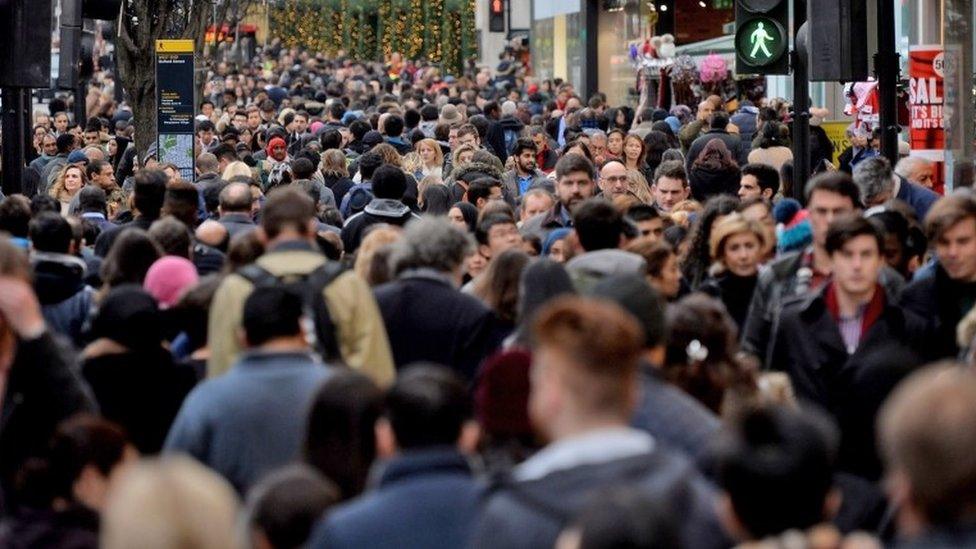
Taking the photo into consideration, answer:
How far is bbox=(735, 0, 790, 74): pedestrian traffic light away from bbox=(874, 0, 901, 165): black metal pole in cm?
102

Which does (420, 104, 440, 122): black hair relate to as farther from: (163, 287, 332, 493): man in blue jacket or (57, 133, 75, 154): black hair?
(163, 287, 332, 493): man in blue jacket

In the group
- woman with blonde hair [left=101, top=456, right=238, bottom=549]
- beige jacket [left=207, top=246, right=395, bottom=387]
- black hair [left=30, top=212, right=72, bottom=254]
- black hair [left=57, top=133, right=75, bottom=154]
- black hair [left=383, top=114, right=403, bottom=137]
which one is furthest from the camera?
black hair [left=57, top=133, right=75, bottom=154]

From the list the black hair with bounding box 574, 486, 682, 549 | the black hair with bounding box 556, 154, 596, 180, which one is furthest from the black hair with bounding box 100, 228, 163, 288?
the black hair with bounding box 574, 486, 682, 549

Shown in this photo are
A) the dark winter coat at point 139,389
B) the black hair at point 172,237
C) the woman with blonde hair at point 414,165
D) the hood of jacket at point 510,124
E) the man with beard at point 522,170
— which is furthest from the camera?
the hood of jacket at point 510,124

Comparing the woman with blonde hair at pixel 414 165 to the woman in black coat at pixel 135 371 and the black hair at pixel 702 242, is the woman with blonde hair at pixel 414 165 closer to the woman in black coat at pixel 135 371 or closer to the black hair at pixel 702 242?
the black hair at pixel 702 242

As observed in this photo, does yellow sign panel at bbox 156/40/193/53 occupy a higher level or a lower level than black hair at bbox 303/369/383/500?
higher

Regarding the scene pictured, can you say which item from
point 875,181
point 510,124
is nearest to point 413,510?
point 875,181

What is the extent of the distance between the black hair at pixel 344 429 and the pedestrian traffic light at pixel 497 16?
184 ft

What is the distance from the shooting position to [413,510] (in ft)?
17.2

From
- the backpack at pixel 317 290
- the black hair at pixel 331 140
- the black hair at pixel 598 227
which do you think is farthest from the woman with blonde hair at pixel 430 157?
the backpack at pixel 317 290

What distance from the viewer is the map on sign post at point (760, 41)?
15.3 m

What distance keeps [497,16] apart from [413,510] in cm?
5718

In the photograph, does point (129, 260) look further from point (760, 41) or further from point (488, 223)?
point (760, 41)

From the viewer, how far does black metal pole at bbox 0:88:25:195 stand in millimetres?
15055
